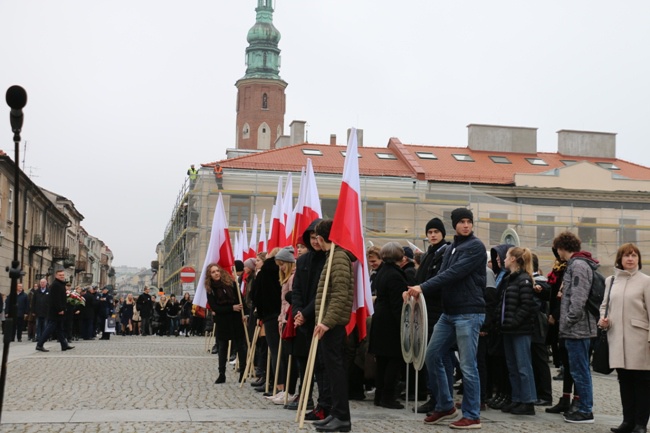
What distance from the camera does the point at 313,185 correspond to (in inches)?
527

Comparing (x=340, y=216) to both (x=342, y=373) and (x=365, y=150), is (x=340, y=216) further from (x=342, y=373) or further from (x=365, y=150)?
(x=365, y=150)

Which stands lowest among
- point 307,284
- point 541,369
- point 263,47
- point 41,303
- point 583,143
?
point 541,369

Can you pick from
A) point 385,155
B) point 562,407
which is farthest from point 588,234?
point 562,407

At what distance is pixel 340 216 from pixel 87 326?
22.7 metres

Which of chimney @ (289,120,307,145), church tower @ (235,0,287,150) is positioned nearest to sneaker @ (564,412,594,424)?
chimney @ (289,120,307,145)

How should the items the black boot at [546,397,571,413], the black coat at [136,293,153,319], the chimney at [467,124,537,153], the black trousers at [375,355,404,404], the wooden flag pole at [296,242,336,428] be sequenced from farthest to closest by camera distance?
the chimney at [467,124,537,153], the black coat at [136,293,153,319], the black trousers at [375,355,404,404], the black boot at [546,397,571,413], the wooden flag pole at [296,242,336,428]

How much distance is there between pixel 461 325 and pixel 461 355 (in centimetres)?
32

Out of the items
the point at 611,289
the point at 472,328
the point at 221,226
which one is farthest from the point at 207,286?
the point at 611,289

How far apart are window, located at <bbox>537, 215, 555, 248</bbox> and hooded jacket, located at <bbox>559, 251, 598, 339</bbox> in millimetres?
41859

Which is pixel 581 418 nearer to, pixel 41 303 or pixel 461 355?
pixel 461 355

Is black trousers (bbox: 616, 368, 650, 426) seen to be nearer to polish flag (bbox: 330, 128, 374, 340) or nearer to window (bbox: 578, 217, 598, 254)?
polish flag (bbox: 330, 128, 374, 340)

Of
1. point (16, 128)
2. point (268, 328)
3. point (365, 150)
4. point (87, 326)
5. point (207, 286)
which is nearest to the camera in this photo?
point (16, 128)

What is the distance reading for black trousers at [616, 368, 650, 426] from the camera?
869 centimetres

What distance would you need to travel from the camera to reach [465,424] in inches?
348
